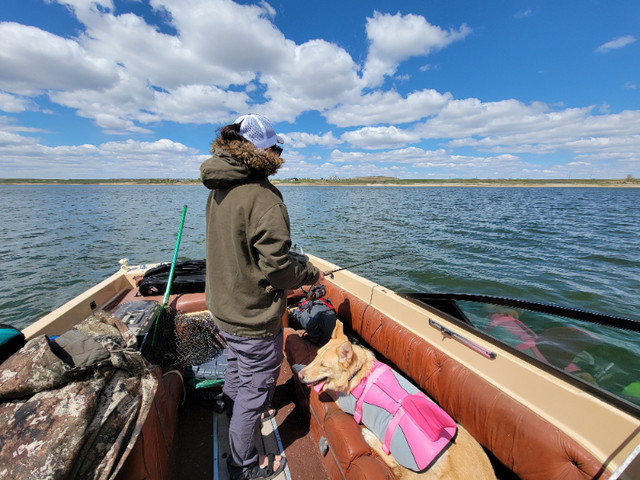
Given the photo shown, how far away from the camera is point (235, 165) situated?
5.28 feet

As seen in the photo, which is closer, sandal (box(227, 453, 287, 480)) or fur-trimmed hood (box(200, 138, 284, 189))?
fur-trimmed hood (box(200, 138, 284, 189))

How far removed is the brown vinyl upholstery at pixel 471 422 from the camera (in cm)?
159

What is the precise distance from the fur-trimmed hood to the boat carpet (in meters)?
2.22

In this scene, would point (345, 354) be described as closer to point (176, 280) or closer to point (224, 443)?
point (224, 443)

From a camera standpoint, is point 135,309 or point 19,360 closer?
point 19,360

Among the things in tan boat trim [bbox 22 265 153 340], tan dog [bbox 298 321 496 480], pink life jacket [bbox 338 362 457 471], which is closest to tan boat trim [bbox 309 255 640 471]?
tan dog [bbox 298 321 496 480]

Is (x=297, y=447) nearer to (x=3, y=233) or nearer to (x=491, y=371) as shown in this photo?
(x=491, y=371)

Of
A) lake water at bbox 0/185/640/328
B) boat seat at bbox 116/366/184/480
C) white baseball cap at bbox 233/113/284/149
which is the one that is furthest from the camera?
lake water at bbox 0/185/640/328

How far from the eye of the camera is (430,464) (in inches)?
68.0

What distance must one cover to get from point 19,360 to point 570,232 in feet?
76.2

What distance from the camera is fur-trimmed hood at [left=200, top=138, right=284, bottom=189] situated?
1.59 metres

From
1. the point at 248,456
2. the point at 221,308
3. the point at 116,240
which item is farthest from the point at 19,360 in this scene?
the point at 116,240

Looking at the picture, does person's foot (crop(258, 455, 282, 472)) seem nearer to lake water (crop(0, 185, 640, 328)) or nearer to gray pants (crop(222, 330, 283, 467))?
gray pants (crop(222, 330, 283, 467))

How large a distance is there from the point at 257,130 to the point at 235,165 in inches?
10.9
